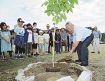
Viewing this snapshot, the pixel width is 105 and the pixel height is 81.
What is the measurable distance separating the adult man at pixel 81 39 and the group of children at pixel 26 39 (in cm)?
504

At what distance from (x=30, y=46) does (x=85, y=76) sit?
1243 centimetres

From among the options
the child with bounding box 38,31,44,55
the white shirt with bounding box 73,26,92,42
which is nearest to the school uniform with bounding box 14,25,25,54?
the child with bounding box 38,31,44,55

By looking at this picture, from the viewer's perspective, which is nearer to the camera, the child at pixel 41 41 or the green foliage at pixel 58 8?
the green foliage at pixel 58 8

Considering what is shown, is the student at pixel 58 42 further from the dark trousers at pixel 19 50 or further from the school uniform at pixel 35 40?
the dark trousers at pixel 19 50

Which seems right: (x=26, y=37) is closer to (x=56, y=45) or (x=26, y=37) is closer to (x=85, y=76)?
(x=56, y=45)

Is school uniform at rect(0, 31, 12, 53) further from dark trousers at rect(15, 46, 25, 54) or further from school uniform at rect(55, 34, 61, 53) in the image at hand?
school uniform at rect(55, 34, 61, 53)

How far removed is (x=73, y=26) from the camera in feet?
44.8

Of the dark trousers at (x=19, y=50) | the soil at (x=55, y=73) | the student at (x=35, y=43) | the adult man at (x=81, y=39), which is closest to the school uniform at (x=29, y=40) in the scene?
the student at (x=35, y=43)

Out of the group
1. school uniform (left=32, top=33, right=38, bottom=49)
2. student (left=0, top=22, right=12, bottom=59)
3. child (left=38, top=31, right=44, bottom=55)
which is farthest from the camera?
child (left=38, top=31, right=44, bottom=55)

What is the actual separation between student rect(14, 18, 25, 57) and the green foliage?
5.76 metres

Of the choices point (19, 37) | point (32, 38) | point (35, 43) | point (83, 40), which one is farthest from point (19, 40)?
point (83, 40)

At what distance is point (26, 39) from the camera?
21.1 m

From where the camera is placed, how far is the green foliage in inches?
514

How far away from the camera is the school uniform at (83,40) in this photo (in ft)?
45.3
